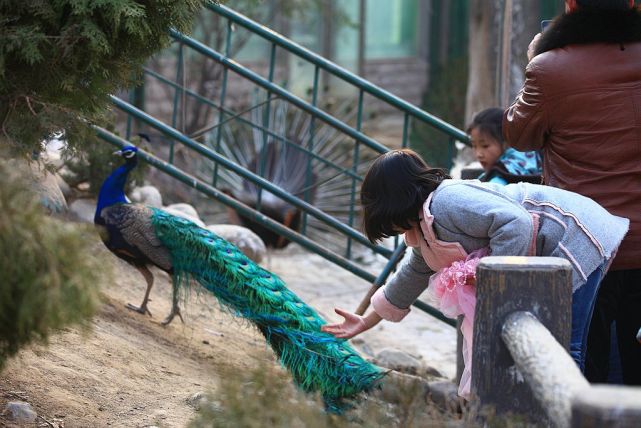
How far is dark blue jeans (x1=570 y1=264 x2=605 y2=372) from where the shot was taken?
2932 mm

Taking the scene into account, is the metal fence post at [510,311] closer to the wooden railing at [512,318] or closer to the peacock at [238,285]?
the wooden railing at [512,318]

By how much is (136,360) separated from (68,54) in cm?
147

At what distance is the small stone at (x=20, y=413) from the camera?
10.4 feet

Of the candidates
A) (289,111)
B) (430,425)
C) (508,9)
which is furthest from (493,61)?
(430,425)

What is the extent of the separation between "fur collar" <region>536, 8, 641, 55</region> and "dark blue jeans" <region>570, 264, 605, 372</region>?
2.44 feet

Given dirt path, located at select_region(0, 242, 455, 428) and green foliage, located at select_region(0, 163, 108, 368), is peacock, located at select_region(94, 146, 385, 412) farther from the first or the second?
green foliage, located at select_region(0, 163, 108, 368)

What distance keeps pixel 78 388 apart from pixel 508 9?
3903 millimetres

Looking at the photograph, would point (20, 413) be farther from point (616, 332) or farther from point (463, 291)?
point (616, 332)

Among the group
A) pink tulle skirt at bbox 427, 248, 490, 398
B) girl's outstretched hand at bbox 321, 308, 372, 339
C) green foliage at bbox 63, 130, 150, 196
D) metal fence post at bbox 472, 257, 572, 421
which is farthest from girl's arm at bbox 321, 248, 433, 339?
green foliage at bbox 63, 130, 150, 196

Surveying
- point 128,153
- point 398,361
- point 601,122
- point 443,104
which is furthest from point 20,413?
point 443,104

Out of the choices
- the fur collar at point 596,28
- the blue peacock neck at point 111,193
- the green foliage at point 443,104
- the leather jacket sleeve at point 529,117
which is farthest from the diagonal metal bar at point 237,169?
the green foliage at point 443,104

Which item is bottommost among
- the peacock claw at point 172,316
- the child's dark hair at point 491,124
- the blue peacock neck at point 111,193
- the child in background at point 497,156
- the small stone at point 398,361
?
the small stone at point 398,361

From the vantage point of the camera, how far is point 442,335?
6703 millimetres

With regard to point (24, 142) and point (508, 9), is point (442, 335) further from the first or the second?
point (24, 142)
